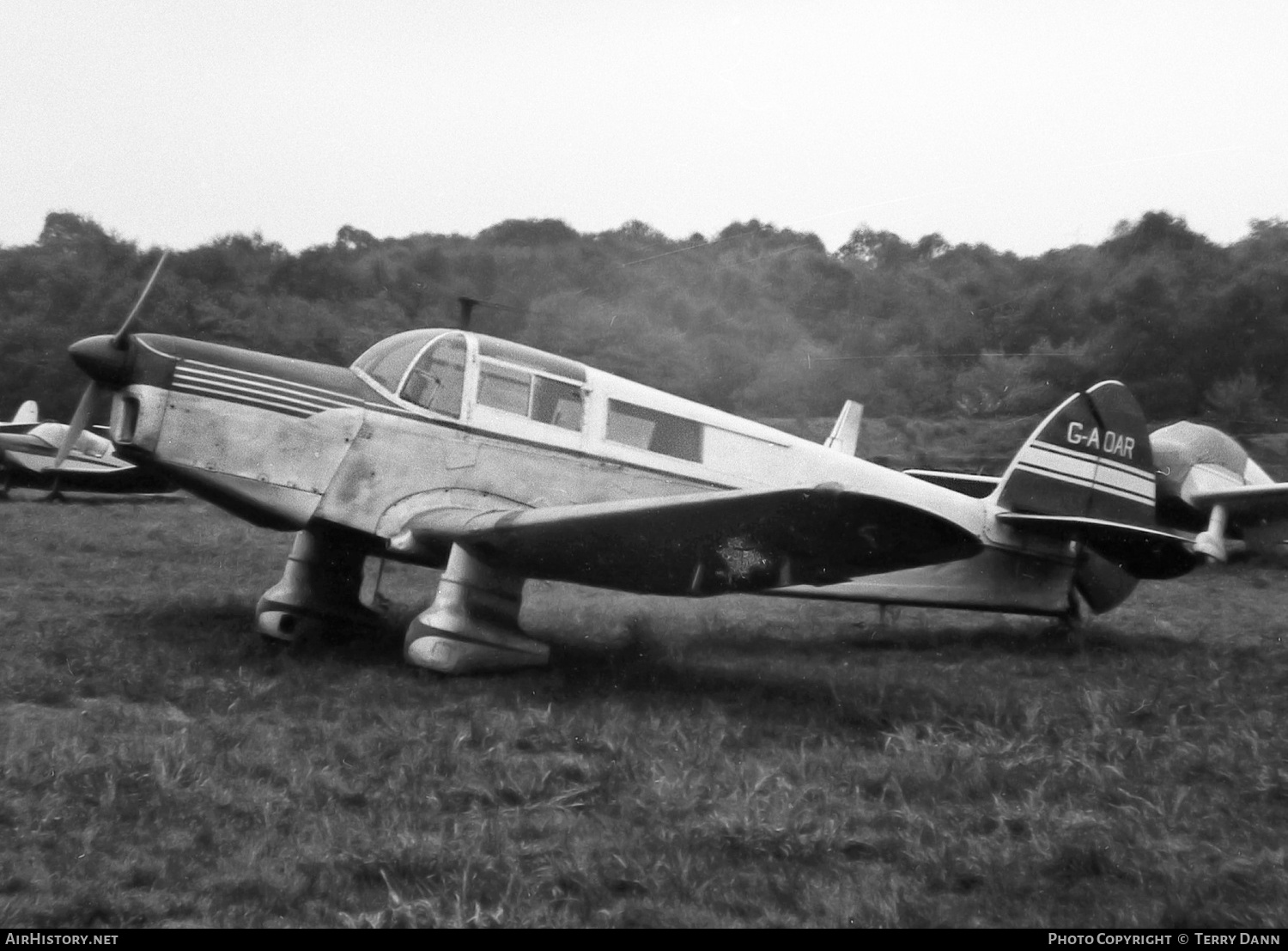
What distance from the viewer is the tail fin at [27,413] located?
14273 mm

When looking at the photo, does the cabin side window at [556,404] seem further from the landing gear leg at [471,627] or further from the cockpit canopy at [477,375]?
the landing gear leg at [471,627]

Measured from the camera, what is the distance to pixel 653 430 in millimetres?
6426

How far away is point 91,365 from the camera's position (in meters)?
5.48

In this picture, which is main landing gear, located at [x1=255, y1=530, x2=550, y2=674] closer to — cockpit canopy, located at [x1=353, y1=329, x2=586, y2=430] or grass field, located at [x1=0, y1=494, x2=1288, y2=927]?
grass field, located at [x1=0, y1=494, x2=1288, y2=927]

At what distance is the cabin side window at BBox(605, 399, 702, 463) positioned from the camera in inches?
249

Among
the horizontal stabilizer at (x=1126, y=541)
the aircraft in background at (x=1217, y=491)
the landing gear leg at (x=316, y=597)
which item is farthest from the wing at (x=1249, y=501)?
the landing gear leg at (x=316, y=597)

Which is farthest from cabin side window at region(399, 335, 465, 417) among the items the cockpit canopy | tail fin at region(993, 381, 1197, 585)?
tail fin at region(993, 381, 1197, 585)

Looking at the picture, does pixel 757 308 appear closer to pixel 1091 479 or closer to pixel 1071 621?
pixel 1091 479

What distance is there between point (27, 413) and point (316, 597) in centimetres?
1100

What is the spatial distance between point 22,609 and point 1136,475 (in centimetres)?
734

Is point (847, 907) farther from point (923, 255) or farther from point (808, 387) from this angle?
point (923, 255)

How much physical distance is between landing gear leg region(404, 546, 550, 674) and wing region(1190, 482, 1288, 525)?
7873 millimetres

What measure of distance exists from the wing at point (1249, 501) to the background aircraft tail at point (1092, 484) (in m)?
3.49

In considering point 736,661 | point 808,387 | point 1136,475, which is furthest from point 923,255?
point 736,661
